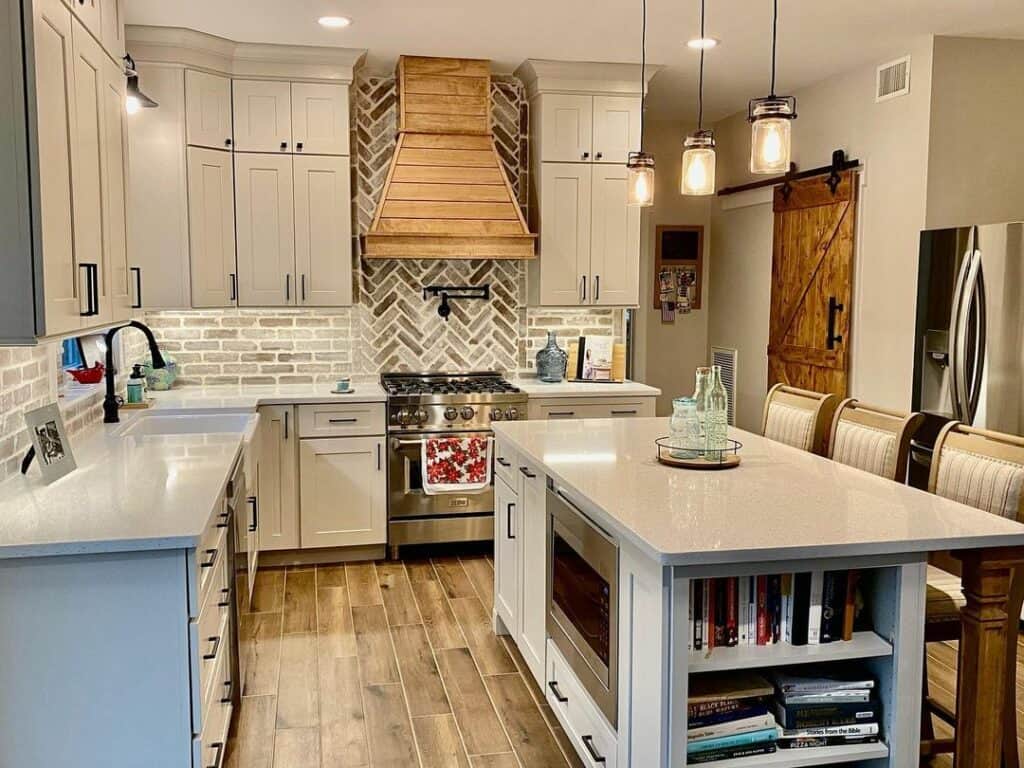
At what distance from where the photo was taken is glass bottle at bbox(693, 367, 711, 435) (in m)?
2.92

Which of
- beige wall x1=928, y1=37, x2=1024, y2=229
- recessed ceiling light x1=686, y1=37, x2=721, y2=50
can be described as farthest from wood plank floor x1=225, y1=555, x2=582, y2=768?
beige wall x1=928, y1=37, x2=1024, y2=229

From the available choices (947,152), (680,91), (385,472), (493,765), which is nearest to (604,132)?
(680,91)

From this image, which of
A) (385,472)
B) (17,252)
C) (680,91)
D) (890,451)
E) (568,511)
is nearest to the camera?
(17,252)

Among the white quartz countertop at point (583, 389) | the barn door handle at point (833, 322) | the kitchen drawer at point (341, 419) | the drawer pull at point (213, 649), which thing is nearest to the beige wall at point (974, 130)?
the barn door handle at point (833, 322)

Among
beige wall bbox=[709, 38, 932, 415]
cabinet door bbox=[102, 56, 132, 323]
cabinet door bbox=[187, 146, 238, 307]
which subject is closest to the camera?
cabinet door bbox=[102, 56, 132, 323]

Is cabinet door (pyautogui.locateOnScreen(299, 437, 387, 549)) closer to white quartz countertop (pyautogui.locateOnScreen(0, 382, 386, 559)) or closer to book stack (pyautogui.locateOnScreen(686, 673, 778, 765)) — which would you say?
white quartz countertop (pyautogui.locateOnScreen(0, 382, 386, 559))

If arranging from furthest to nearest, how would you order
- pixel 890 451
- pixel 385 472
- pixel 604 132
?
pixel 604 132, pixel 385 472, pixel 890 451

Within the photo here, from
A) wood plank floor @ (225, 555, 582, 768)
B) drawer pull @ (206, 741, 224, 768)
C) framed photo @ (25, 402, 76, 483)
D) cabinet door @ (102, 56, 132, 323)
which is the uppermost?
cabinet door @ (102, 56, 132, 323)

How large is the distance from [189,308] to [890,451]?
3.50 metres

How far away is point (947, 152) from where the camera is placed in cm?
465

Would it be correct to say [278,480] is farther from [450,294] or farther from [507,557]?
[507,557]

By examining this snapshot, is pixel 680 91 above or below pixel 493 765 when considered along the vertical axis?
above

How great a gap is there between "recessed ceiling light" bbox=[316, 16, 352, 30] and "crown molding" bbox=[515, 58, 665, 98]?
3.81 feet

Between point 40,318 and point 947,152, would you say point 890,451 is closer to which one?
point 947,152
